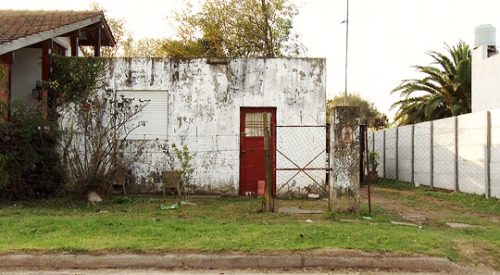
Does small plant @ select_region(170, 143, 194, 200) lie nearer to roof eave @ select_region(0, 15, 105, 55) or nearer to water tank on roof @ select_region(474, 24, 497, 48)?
roof eave @ select_region(0, 15, 105, 55)

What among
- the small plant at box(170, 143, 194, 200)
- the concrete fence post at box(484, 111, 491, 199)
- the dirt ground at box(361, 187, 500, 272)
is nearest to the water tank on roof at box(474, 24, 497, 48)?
the concrete fence post at box(484, 111, 491, 199)

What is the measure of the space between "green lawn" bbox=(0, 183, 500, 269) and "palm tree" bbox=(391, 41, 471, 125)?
1279 cm

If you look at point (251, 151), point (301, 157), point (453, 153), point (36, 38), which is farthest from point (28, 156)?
point (453, 153)

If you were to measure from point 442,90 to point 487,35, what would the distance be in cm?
390

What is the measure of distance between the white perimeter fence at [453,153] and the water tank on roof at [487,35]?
547 centimetres

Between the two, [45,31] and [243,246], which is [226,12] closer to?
[45,31]

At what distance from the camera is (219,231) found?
7336mm

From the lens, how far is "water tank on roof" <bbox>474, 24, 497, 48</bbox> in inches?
754

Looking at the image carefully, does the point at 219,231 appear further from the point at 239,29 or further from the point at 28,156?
the point at 239,29

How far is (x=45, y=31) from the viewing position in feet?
38.9

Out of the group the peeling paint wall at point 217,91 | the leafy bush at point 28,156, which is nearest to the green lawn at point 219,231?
the leafy bush at point 28,156

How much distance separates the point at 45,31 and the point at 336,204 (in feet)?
28.4

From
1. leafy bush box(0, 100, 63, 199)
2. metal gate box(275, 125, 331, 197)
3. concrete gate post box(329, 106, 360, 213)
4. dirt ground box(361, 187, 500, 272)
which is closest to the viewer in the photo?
dirt ground box(361, 187, 500, 272)

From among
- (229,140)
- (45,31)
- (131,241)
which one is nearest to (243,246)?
(131,241)
